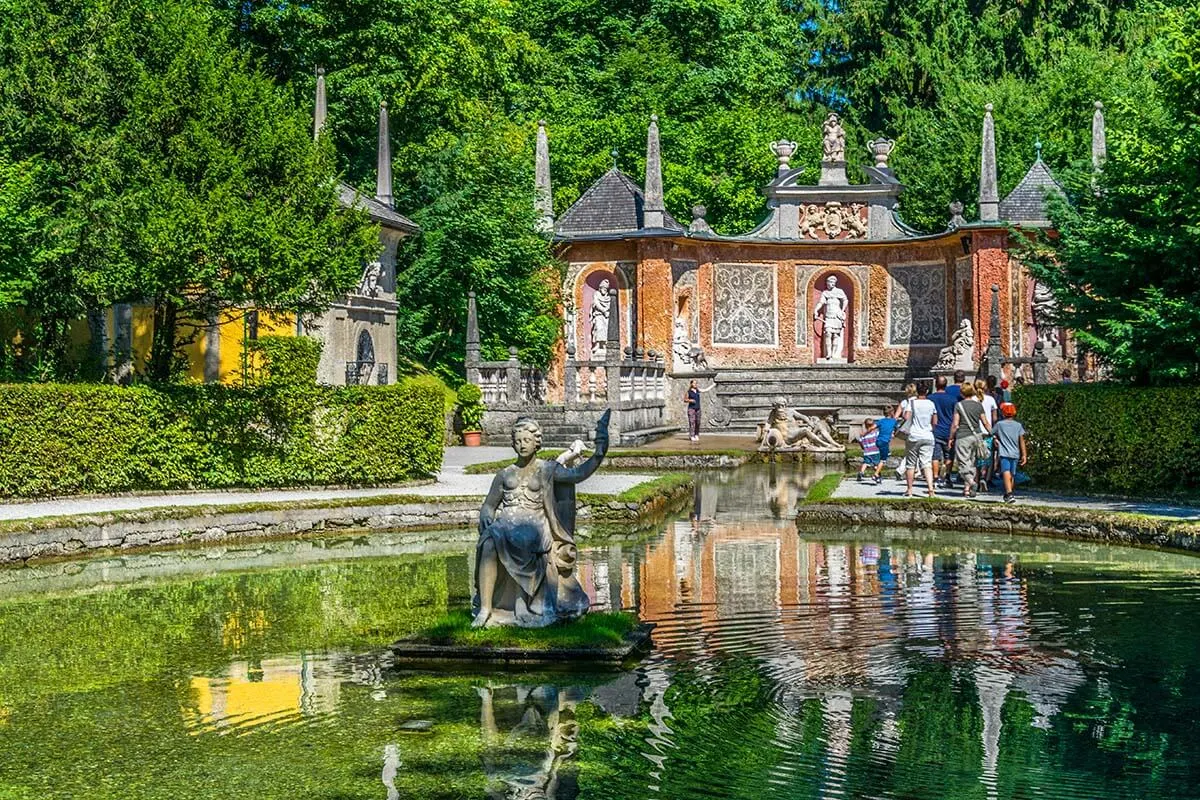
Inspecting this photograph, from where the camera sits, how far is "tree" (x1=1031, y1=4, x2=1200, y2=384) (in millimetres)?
20688

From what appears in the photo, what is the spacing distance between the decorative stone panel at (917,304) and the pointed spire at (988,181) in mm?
2494

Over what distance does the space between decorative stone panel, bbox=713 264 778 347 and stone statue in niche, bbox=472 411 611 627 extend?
1266 inches

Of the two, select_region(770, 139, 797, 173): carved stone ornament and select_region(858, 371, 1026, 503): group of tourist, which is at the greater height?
select_region(770, 139, 797, 173): carved stone ornament

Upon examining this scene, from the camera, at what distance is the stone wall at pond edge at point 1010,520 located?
17.1 meters

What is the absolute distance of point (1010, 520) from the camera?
1872 cm

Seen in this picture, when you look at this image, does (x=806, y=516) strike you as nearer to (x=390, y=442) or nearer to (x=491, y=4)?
(x=390, y=442)

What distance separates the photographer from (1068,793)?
7.69m

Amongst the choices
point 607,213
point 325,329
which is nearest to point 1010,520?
point 325,329

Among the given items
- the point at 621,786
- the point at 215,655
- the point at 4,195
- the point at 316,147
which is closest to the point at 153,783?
the point at 621,786

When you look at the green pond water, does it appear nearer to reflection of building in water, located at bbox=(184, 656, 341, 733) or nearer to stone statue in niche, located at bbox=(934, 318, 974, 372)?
reflection of building in water, located at bbox=(184, 656, 341, 733)

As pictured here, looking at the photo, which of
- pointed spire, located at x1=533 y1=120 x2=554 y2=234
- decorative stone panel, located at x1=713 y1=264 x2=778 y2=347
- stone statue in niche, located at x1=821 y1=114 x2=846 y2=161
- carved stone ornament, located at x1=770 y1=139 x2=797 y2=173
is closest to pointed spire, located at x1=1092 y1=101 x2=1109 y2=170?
stone statue in niche, located at x1=821 y1=114 x2=846 y2=161

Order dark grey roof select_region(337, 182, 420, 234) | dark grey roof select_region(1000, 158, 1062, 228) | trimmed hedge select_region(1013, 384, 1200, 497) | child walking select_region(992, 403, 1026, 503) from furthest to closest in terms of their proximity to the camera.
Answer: dark grey roof select_region(1000, 158, 1062, 228)
dark grey roof select_region(337, 182, 420, 234)
trimmed hedge select_region(1013, 384, 1200, 497)
child walking select_region(992, 403, 1026, 503)

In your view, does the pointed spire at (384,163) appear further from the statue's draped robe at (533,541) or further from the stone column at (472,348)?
the statue's draped robe at (533,541)

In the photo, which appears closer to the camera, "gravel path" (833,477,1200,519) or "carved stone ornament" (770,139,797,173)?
"gravel path" (833,477,1200,519)
